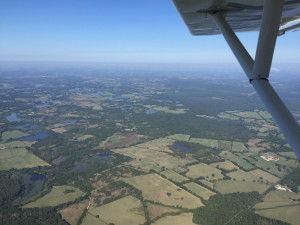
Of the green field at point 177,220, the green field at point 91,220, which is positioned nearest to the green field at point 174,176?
the green field at point 177,220

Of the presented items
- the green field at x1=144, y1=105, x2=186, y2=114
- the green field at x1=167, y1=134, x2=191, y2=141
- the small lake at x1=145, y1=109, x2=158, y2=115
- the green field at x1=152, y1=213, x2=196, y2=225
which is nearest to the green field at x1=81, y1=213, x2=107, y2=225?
the green field at x1=152, y1=213, x2=196, y2=225

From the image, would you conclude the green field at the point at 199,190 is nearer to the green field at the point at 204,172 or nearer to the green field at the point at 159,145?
the green field at the point at 204,172

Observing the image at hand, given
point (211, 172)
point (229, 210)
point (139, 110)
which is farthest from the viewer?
point (139, 110)

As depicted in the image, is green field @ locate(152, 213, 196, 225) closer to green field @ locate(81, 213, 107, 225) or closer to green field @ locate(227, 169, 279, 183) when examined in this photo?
green field @ locate(81, 213, 107, 225)

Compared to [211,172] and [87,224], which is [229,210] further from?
[87,224]

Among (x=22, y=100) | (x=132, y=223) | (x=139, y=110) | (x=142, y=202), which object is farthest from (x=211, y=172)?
(x=22, y=100)

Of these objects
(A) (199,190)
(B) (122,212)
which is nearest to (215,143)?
(A) (199,190)
